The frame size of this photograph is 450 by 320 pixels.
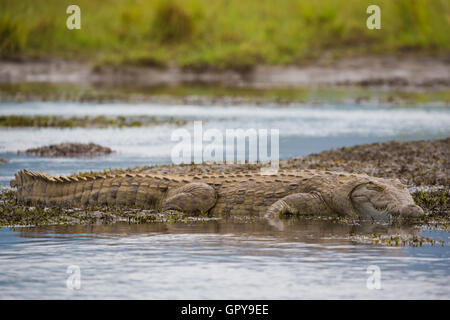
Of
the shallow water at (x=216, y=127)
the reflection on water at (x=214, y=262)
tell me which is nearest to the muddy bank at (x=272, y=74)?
the shallow water at (x=216, y=127)

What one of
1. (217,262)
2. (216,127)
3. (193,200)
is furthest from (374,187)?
(216,127)

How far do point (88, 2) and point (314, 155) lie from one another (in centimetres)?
8265

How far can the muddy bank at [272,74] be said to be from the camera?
2258 inches

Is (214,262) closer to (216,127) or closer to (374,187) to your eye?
(374,187)

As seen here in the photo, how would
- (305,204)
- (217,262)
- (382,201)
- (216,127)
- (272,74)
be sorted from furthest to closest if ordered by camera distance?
(272,74) → (216,127) → (305,204) → (382,201) → (217,262)

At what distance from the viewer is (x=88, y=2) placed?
96.8 m

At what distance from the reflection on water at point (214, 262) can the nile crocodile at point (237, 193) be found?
2.37 ft

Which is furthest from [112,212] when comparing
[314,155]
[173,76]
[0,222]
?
[173,76]

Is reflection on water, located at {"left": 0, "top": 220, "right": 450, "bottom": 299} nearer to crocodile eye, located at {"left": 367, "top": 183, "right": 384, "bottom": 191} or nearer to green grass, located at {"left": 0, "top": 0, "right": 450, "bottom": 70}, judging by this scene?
crocodile eye, located at {"left": 367, "top": 183, "right": 384, "bottom": 191}

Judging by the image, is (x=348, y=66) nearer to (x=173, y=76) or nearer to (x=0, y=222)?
(x=173, y=76)

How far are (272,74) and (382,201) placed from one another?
55.1 meters

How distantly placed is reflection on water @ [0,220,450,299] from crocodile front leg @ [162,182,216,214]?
0.97m

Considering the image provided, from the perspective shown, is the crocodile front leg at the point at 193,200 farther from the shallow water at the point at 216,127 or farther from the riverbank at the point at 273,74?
the riverbank at the point at 273,74

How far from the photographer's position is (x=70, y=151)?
19.9 m
